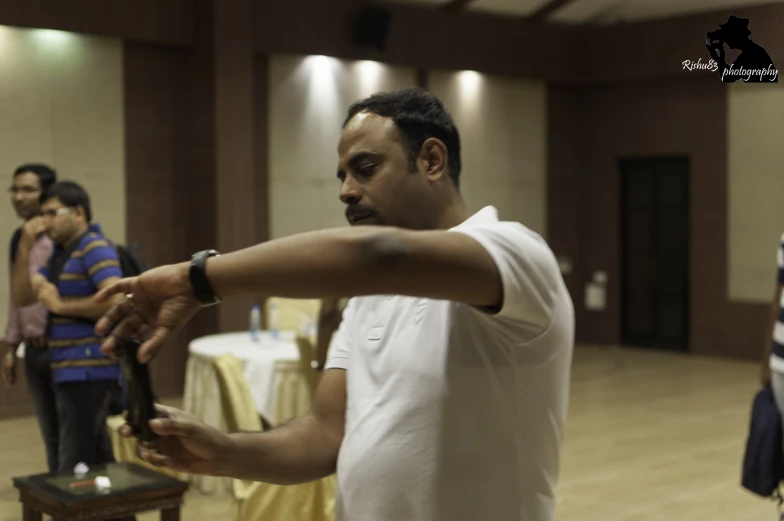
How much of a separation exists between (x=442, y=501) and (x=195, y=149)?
22.5ft

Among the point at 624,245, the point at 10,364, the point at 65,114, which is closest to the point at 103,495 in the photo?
the point at 10,364

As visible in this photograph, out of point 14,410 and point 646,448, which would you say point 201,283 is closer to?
point 14,410

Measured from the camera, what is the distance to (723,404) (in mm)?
7395

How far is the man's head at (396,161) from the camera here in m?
1.25

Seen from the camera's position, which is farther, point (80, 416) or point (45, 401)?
point (45, 401)

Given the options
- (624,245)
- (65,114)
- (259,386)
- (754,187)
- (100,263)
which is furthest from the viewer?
(624,245)

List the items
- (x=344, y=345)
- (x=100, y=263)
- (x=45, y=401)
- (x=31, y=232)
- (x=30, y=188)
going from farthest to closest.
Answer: (x=30, y=188)
(x=31, y=232)
(x=45, y=401)
(x=100, y=263)
(x=344, y=345)

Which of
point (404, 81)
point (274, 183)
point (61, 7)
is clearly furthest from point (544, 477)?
point (404, 81)

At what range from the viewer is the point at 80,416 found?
393 cm

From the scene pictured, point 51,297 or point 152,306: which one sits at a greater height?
point 152,306

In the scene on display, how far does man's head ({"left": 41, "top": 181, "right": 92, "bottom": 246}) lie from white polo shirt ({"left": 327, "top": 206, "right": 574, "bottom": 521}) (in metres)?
2.91

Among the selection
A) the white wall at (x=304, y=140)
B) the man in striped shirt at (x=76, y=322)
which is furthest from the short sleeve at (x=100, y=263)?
the white wall at (x=304, y=140)

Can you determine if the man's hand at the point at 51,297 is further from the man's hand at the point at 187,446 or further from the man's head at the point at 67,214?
the man's hand at the point at 187,446

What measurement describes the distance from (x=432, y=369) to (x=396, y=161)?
0.87ft
